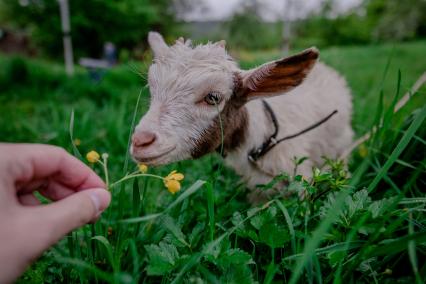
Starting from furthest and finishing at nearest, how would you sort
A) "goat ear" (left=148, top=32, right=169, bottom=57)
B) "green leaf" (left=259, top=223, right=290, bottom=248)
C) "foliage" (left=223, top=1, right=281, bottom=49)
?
1. "foliage" (left=223, top=1, right=281, bottom=49)
2. "goat ear" (left=148, top=32, right=169, bottom=57)
3. "green leaf" (left=259, top=223, right=290, bottom=248)

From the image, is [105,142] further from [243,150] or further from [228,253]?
[228,253]

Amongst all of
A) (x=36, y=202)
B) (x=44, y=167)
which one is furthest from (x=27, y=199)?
(x=44, y=167)

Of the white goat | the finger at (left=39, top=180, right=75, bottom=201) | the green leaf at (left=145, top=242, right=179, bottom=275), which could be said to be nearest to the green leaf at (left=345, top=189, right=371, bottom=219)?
the green leaf at (left=145, top=242, right=179, bottom=275)

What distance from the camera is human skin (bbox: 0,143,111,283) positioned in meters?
0.83

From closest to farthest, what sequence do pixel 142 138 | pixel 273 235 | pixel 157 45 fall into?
pixel 273 235
pixel 142 138
pixel 157 45

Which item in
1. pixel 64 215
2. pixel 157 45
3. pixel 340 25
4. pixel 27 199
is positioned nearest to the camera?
pixel 64 215

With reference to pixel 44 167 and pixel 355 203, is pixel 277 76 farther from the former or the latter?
pixel 44 167

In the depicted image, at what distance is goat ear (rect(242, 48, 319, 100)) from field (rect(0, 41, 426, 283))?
1.73 feet

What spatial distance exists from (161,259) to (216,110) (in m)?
1.07

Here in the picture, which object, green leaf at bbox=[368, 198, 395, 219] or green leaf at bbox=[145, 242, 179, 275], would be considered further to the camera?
green leaf at bbox=[368, 198, 395, 219]

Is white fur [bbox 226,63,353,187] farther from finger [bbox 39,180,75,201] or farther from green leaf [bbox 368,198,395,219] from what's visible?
finger [bbox 39,180,75,201]

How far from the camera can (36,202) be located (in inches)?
47.9

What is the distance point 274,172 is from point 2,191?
2.02 meters

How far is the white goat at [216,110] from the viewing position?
6.33 feet
